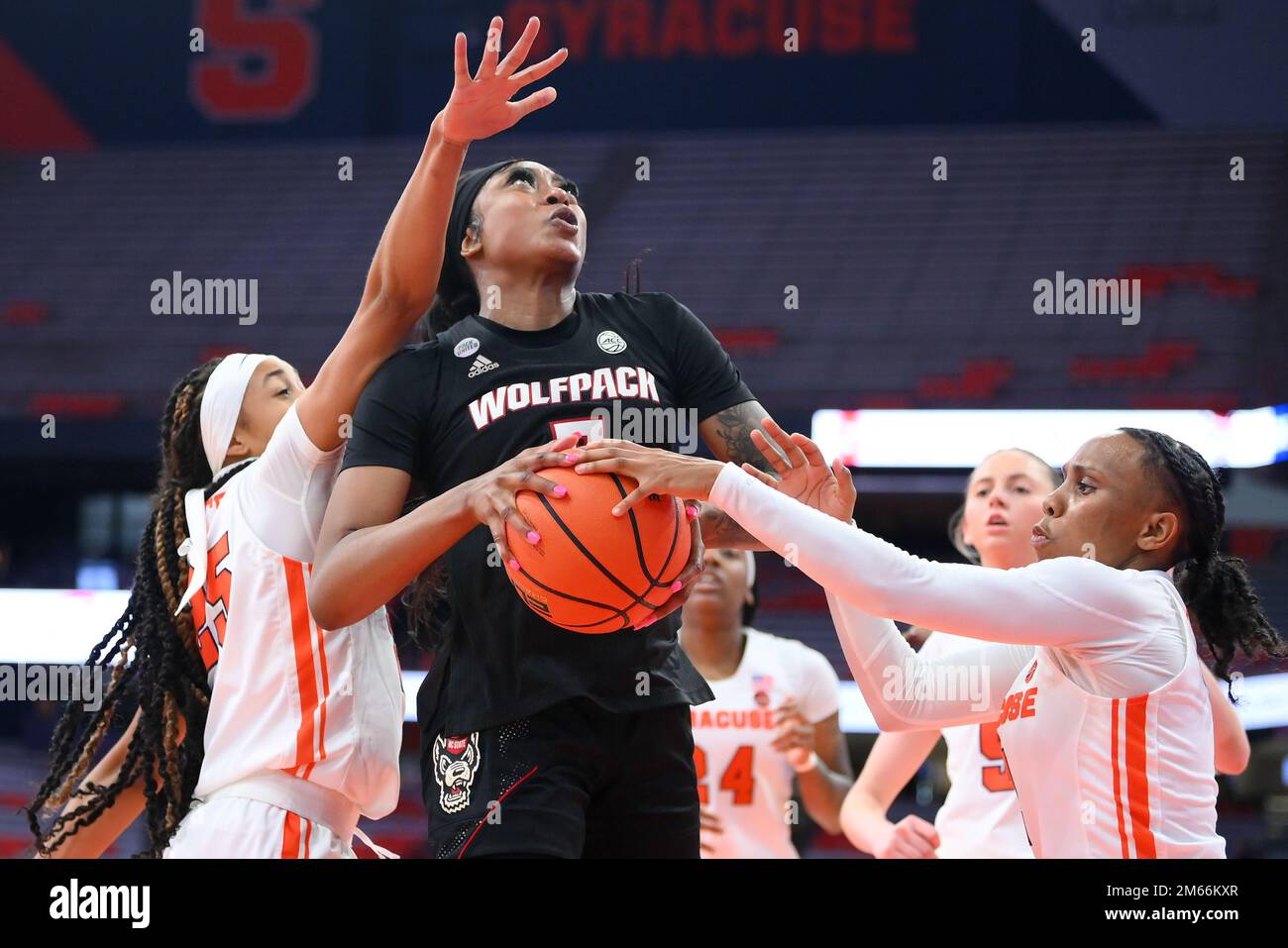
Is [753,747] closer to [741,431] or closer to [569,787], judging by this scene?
[741,431]

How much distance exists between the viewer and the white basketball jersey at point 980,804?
391 cm

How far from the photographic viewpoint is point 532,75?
2.89 metres

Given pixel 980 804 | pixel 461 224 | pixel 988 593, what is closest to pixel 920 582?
pixel 988 593

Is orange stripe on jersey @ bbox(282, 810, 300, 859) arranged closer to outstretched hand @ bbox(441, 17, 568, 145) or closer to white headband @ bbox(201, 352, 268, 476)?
white headband @ bbox(201, 352, 268, 476)

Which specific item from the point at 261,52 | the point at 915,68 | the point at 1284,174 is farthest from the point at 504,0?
the point at 1284,174

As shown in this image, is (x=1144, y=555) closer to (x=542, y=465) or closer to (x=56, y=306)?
(x=542, y=465)

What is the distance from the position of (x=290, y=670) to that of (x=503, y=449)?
0.73 meters

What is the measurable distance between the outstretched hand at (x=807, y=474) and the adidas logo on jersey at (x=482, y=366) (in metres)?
0.54

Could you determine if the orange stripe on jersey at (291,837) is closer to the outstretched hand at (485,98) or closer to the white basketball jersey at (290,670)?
the white basketball jersey at (290,670)

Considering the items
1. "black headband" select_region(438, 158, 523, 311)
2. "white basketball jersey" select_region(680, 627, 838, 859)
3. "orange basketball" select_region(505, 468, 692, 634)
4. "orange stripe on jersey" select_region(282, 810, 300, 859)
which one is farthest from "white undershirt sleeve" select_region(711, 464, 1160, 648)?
"white basketball jersey" select_region(680, 627, 838, 859)

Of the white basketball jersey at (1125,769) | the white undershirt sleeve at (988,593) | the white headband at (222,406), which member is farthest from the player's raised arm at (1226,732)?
the white headband at (222,406)

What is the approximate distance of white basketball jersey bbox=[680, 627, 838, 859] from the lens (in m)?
4.91

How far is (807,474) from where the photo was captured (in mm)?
2895
